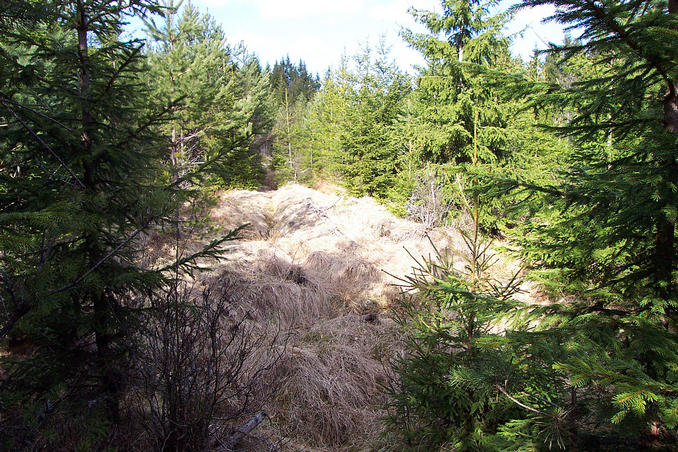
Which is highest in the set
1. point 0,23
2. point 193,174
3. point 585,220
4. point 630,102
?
point 0,23

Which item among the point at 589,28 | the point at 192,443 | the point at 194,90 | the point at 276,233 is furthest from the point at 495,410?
the point at 194,90

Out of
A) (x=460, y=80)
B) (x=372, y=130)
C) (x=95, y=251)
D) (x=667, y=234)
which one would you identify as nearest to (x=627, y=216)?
(x=667, y=234)

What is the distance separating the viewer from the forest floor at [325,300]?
4.22m

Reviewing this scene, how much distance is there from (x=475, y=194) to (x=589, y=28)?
1.12 m

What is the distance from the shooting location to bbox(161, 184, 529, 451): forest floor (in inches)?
166

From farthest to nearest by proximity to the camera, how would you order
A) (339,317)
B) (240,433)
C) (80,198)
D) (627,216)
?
1. (339,317)
2. (240,433)
3. (80,198)
4. (627,216)

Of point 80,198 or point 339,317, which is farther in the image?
point 339,317

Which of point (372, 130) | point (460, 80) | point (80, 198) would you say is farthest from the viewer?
point (372, 130)

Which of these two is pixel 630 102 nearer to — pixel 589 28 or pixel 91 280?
pixel 589 28

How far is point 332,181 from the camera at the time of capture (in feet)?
63.1

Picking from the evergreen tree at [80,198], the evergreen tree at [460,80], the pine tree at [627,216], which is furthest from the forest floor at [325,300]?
the evergreen tree at [460,80]

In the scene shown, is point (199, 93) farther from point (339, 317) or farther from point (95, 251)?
point (95, 251)

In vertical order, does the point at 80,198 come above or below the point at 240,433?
above

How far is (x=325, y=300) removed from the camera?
23.4 feet
